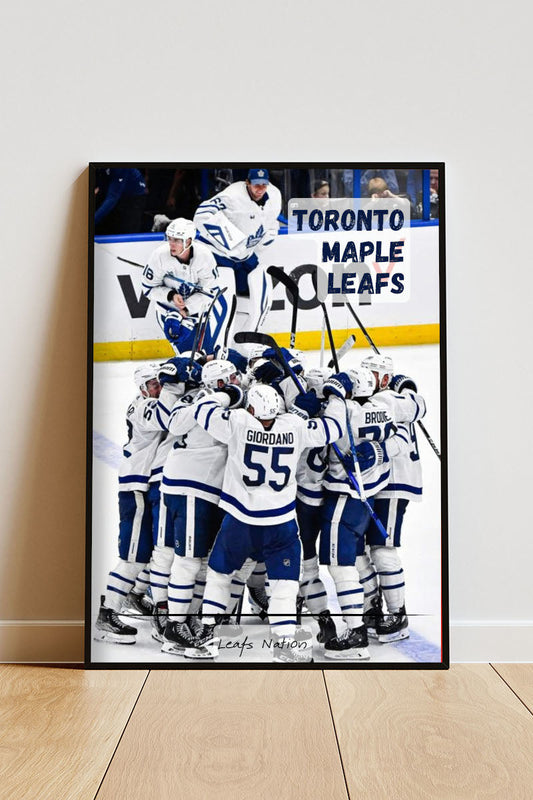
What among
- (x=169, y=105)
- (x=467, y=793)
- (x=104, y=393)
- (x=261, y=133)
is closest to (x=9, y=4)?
(x=169, y=105)

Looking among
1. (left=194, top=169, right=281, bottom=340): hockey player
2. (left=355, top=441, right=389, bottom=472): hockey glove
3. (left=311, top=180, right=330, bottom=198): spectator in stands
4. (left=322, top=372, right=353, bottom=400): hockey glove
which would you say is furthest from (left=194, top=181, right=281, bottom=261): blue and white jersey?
(left=355, top=441, right=389, bottom=472): hockey glove

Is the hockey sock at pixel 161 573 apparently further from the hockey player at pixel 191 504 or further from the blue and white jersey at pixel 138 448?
the blue and white jersey at pixel 138 448

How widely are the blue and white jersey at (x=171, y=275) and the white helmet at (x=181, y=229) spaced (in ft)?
0.09

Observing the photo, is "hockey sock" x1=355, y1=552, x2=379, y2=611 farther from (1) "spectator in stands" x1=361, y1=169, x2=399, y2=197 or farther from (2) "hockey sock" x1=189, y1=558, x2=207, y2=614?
(1) "spectator in stands" x1=361, y1=169, x2=399, y2=197

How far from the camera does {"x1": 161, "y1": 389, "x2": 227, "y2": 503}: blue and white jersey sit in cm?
216

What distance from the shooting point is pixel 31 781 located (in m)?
1.50

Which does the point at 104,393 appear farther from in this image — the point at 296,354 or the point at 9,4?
the point at 9,4

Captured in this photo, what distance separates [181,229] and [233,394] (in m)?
0.50

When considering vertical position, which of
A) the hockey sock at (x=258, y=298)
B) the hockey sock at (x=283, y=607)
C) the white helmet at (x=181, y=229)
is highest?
the white helmet at (x=181, y=229)

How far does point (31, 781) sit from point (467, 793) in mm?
857

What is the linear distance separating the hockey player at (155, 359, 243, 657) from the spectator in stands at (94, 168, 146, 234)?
1.60 ft

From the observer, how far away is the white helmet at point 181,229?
7.19 feet

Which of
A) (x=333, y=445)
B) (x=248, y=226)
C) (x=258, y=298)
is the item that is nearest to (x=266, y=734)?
(x=333, y=445)

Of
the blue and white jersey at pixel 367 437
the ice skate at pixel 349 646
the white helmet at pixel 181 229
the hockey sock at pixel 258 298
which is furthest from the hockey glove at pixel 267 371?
the ice skate at pixel 349 646
